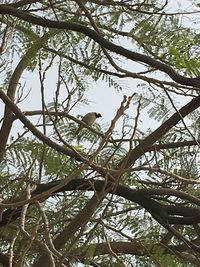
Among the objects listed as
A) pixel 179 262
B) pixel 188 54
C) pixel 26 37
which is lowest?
pixel 179 262

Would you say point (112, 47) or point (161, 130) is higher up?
point (161, 130)

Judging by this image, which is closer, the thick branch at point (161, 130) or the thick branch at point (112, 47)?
the thick branch at point (112, 47)

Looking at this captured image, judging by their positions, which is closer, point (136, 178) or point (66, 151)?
point (66, 151)

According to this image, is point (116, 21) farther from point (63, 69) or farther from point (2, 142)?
point (2, 142)

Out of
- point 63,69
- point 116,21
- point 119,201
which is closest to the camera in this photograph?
point 116,21

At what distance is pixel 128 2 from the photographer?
222 centimetres

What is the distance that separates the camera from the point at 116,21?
8.61ft

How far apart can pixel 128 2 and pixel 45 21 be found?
327 millimetres

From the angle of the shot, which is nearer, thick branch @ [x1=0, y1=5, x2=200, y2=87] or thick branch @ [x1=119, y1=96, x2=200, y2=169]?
thick branch @ [x1=0, y1=5, x2=200, y2=87]

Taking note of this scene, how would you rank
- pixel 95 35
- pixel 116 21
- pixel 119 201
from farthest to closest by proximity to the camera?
pixel 119 201, pixel 116 21, pixel 95 35

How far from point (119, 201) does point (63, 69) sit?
745 millimetres

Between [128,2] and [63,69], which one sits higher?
[63,69]

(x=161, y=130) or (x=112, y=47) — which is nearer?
(x=112, y=47)

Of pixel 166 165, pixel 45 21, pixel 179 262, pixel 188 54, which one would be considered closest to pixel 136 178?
pixel 166 165
